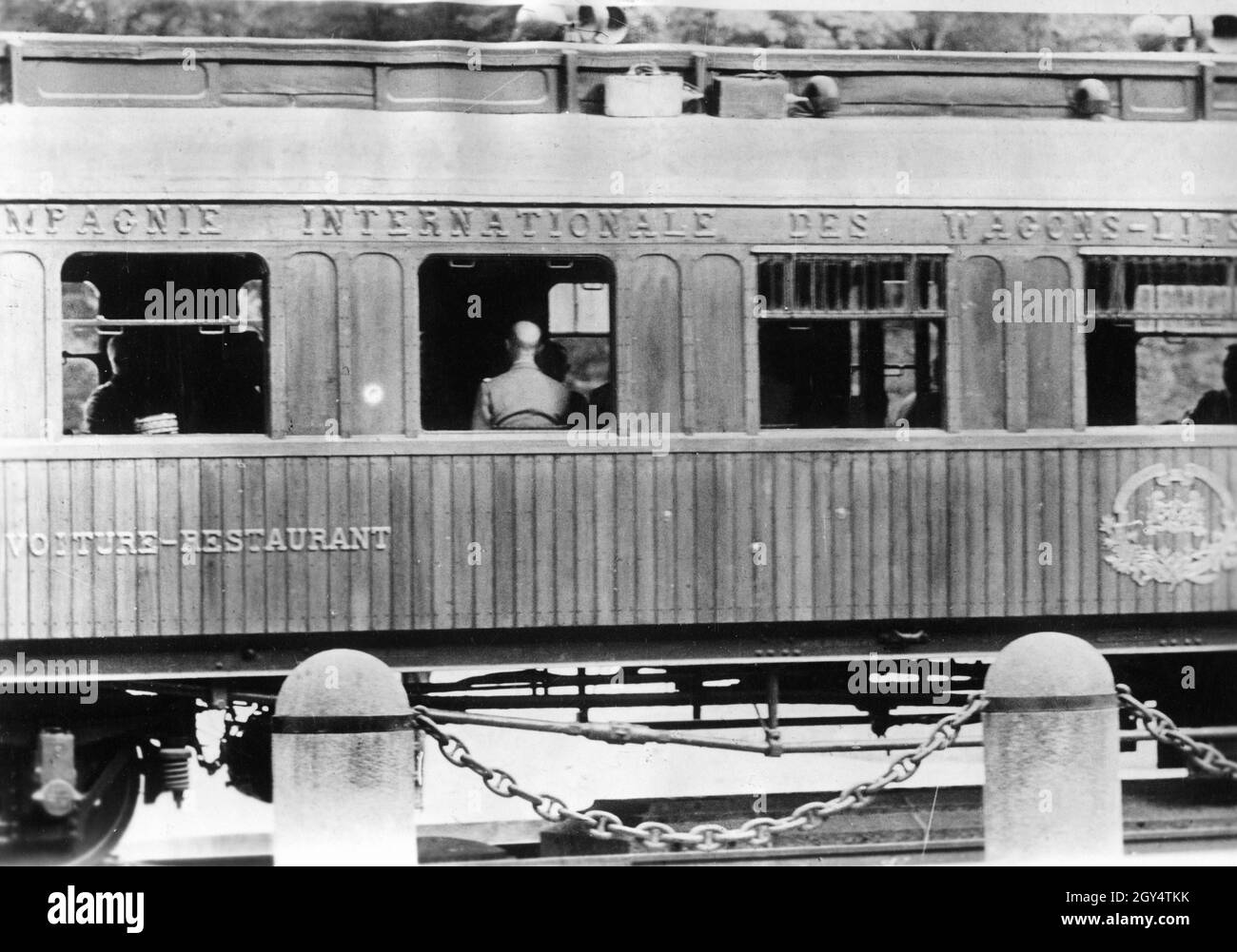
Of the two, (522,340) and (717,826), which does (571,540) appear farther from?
(717,826)

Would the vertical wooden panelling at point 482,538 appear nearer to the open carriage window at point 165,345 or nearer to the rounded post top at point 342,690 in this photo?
the rounded post top at point 342,690

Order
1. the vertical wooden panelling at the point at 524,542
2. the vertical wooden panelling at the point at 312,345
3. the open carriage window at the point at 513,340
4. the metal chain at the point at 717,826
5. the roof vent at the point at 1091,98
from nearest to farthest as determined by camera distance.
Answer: the metal chain at the point at 717,826, the vertical wooden panelling at the point at 312,345, the vertical wooden panelling at the point at 524,542, the open carriage window at the point at 513,340, the roof vent at the point at 1091,98

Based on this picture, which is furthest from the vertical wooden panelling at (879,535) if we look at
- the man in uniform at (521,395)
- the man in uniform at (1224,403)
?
the man in uniform at (1224,403)

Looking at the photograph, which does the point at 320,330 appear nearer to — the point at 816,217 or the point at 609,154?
the point at 609,154

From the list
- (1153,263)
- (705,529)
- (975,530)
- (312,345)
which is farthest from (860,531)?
(312,345)

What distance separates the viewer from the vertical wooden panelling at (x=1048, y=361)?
22.2 feet

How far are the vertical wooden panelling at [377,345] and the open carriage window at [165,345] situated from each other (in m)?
0.43

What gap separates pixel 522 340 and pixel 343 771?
7.36ft

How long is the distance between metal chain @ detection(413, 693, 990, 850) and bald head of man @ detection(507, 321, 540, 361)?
1751 millimetres

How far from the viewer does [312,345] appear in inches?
251

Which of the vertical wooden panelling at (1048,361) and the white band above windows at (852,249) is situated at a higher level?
the white band above windows at (852,249)

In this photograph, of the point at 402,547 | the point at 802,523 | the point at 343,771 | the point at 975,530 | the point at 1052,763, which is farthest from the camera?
the point at 975,530

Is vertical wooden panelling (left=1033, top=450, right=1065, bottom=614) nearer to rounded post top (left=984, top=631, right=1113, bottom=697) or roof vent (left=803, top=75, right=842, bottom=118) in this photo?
rounded post top (left=984, top=631, right=1113, bottom=697)

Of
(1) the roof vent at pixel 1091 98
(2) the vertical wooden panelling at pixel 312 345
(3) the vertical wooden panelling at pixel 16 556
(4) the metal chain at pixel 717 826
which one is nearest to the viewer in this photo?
(4) the metal chain at pixel 717 826
